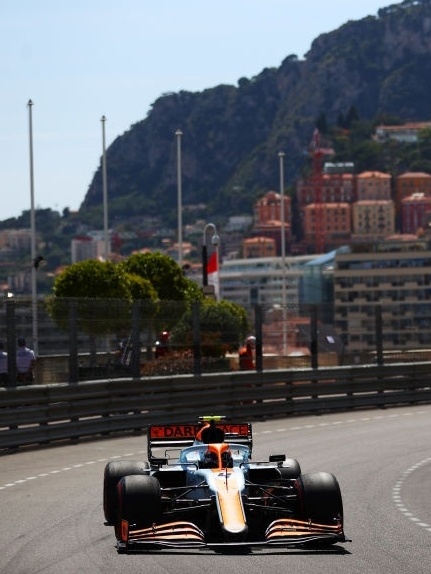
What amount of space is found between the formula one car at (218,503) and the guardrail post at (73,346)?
11392 millimetres

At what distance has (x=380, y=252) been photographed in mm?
180375

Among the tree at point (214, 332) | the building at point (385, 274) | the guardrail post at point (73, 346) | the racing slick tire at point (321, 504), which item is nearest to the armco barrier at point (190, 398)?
the guardrail post at point (73, 346)

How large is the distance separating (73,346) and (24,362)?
1.08 meters

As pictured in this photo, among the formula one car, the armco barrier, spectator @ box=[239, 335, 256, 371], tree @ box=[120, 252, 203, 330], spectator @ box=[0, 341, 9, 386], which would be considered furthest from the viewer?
tree @ box=[120, 252, 203, 330]

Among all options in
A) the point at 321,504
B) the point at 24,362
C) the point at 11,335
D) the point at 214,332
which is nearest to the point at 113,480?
the point at 321,504

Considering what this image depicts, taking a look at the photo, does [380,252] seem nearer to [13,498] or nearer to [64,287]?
[64,287]

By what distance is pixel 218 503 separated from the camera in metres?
12.1

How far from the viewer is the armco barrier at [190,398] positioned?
24.1 metres

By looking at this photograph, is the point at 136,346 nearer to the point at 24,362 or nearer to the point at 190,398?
the point at 190,398

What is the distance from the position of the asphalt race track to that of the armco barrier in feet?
1.46

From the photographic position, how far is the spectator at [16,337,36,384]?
78.9 ft

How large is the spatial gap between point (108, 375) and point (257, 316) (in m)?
4.66

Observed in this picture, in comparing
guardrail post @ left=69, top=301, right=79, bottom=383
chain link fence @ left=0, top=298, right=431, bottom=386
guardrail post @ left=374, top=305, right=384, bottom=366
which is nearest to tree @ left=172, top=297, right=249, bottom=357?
chain link fence @ left=0, top=298, right=431, bottom=386

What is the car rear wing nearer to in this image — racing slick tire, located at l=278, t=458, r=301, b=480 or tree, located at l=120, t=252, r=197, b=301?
racing slick tire, located at l=278, t=458, r=301, b=480
